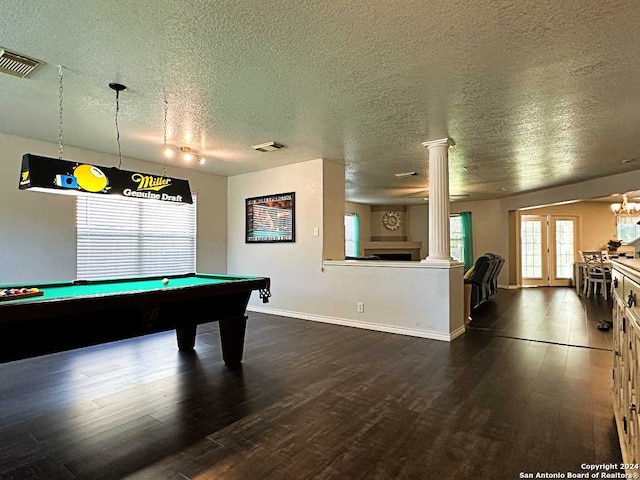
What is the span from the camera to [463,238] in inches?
404

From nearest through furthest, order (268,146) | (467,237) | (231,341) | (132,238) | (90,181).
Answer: (90,181)
(231,341)
(268,146)
(132,238)
(467,237)

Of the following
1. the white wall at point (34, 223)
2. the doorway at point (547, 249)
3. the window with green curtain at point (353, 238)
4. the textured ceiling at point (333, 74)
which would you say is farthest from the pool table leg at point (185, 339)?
the doorway at point (547, 249)

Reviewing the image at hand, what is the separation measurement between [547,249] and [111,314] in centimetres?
1051

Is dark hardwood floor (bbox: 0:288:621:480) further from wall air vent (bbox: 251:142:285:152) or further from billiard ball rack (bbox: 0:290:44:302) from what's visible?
wall air vent (bbox: 251:142:285:152)

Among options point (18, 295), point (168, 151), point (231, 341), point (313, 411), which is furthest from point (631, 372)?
point (168, 151)

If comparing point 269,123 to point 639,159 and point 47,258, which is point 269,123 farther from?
point 639,159

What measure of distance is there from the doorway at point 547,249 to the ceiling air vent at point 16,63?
10.4 meters

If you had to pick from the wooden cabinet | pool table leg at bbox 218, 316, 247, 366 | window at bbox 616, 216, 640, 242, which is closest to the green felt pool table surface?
pool table leg at bbox 218, 316, 247, 366

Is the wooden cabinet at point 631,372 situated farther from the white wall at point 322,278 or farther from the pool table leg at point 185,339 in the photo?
the pool table leg at point 185,339

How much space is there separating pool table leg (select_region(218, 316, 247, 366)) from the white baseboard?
2.02m

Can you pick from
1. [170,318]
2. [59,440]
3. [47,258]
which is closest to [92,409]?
[59,440]

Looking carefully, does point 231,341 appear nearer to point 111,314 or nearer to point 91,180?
point 111,314

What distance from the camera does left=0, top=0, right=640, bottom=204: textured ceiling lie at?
201 centimetres

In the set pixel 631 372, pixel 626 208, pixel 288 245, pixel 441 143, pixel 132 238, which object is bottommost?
pixel 631 372
